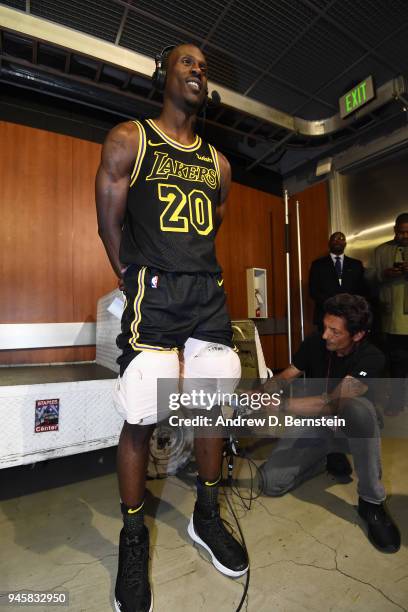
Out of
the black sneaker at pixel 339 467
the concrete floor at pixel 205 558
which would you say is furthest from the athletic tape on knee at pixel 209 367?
the black sneaker at pixel 339 467

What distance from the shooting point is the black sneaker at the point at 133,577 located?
964mm

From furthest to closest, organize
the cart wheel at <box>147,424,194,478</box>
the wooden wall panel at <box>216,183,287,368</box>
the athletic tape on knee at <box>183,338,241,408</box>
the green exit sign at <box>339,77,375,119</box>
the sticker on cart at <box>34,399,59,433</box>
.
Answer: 1. the wooden wall panel at <box>216,183,287,368</box>
2. the green exit sign at <box>339,77,375,119</box>
3. the cart wheel at <box>147,424,194,478</box>
4. the sticker on cart at <box>34,399,59,433</box>
5. the athletic tape on knee at <box>183,338,241,408</box>

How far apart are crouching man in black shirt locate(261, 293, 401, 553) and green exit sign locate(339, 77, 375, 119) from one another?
2.47m

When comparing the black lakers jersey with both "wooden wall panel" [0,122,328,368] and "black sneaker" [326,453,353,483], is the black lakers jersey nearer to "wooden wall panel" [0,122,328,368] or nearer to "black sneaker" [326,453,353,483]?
"black sneaker" [326,453,353,483]

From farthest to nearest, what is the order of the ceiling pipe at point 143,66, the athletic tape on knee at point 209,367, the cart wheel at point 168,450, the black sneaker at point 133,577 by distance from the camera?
1. the ceiling pipe at point 143,66
2. the cart wheel at point 168,450
3. the athletic tape on knee at point 209,367
4. the black sneaker at point 133,577

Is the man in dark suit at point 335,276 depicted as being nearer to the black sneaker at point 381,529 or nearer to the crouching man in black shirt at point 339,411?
the crouching man in black shirt at point 339,411

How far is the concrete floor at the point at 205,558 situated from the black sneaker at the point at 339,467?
0.08 meters

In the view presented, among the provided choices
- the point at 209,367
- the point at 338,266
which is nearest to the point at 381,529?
the point at 209,367

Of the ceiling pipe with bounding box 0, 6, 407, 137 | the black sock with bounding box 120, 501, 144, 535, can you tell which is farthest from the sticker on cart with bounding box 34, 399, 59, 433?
the ceiling pipe with bounding box 0, 6, 407, 137

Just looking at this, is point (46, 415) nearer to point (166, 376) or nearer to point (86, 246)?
point (166, 376)

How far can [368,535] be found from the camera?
52.9 inches

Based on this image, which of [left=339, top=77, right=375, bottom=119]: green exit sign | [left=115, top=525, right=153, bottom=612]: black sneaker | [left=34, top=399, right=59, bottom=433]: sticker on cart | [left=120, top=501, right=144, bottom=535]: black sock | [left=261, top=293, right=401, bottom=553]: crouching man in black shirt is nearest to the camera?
[left=115, top=525, right=153, bottom=612]: black sneaker

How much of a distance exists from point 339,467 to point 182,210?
1608 mm

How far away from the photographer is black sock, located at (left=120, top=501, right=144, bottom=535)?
107 cm
